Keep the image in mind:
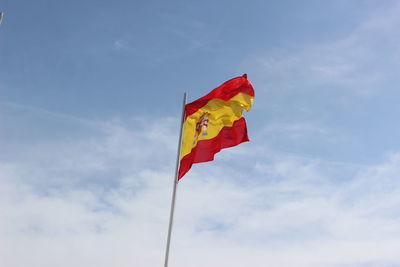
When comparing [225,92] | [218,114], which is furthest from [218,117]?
[225,92]

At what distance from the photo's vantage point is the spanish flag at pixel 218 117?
76.3ft

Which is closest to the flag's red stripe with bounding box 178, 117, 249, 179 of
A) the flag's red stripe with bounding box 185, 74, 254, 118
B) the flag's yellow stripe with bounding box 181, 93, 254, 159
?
the flag's yellow stripe with bounding box 181, 93, 254, 159

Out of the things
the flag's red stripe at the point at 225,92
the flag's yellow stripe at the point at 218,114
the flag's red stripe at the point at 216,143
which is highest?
the flag's red stripe at the point at 225,92

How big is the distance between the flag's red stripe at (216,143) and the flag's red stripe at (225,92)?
1.77 meters

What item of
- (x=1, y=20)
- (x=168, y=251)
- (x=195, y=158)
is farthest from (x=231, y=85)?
(x=1, y=20)

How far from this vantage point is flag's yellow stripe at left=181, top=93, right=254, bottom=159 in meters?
23.6

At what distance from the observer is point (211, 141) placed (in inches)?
914

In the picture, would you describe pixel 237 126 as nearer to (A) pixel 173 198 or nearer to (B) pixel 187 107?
(B) pixel 187 107

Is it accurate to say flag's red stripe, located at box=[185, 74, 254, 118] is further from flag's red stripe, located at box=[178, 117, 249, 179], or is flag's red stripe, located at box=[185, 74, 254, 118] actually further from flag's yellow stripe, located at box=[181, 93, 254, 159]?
flag's red stripe, located at box=[178, 117, 249, 179]

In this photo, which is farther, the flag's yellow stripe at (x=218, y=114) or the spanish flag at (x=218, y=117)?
the flag's yellow stripe at (x=218, y=114)

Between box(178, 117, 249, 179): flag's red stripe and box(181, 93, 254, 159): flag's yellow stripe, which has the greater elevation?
box(181, 93, 254, 159): flag's yellow stripe

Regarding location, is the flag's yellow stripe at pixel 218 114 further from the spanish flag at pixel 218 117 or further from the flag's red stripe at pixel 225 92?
the flag's red stripe at pixel 225 92

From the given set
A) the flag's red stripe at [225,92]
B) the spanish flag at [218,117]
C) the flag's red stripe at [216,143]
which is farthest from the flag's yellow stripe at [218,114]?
the flag's red stripe at [216,143]

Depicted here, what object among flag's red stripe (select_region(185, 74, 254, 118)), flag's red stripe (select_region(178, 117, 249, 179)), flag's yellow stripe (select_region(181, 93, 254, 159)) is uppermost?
flag's red stripe (select_region(185, 74, 254, 118))
